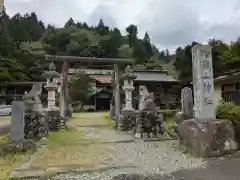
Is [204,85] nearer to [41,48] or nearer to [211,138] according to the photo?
[211,138]

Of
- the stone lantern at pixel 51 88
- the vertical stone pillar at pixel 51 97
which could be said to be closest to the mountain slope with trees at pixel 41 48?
the stone lantern at pixel 51 88

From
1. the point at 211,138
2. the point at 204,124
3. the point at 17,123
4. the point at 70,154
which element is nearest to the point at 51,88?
the point at 17,123

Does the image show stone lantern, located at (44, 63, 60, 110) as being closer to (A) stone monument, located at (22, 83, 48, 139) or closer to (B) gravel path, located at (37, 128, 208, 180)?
(A) stone monument, located at (22, 83, 48, 139)

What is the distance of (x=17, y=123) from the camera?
7.21m

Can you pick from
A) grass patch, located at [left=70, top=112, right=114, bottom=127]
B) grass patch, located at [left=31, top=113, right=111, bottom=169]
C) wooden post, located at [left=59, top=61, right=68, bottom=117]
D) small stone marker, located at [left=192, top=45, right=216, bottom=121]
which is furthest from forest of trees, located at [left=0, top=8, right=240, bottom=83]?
grass patch, located at [left=31, top=113, right=111, bottom=169]

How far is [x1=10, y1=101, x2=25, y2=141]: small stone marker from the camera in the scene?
7105 millimetres

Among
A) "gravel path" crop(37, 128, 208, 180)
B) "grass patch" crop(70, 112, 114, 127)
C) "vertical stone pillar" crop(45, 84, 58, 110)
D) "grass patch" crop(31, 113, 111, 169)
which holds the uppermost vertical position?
"vertical stone pillar" crop(45, 84, 58, 110)

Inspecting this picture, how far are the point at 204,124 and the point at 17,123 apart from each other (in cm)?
563

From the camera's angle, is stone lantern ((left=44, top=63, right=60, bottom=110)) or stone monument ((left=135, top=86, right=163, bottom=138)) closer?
stone monument ((left=135, top=86, right=163, bottom=138))

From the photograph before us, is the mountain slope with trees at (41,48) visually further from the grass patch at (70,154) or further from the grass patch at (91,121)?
the grass patch at (70,154)

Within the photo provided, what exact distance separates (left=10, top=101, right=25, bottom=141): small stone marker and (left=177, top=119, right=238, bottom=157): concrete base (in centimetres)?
516

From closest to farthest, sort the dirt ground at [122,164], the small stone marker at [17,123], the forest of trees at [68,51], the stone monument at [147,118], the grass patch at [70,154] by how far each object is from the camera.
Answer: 1. the dirt ground at [122,164]
2. the grass patch at [70,154]
3. the small stone marker at [17,123]
4. the stone monument at [147,118]
5. the forest of trees at [68,51]

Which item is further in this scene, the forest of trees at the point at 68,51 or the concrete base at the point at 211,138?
the forest of trees at the point at 68,51

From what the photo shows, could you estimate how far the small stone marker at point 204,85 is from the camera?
650 cm
